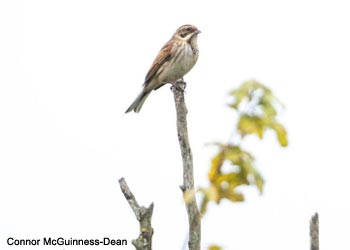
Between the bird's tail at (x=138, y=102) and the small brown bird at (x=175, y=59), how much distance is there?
0.11 meters

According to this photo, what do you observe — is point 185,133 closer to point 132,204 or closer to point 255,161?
point 132,204

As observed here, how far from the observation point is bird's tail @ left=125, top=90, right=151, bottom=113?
12.2 metres

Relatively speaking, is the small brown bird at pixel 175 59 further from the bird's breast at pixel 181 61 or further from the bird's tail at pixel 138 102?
the bird's tail at pixel 138 102

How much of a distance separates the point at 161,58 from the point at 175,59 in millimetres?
391

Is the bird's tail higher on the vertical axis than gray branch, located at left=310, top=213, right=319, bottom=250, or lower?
higher

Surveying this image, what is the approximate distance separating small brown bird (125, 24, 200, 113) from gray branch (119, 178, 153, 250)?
591cm

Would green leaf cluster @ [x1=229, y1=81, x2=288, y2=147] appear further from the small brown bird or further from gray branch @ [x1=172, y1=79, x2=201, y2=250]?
the small brown bird

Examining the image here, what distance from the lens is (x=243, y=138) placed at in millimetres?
2746

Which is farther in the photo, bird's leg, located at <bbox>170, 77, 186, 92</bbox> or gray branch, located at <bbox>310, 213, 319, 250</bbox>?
bird's leg, located at <bbox>170, 77, 186, 92</bbox>

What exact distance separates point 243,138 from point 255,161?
0.34 feet

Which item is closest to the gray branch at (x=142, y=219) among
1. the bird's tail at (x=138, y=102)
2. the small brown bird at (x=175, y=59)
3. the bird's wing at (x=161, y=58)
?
the small brown bird at (x=175, y=59)

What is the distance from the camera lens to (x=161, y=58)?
38.2ft

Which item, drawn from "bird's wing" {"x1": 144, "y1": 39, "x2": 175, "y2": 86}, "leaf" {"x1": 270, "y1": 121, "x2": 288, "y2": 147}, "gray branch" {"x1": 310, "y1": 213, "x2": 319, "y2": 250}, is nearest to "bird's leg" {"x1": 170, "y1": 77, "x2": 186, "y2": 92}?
"bird's wing" {"x1": 144, "y1": 39, "x2": 175, "y2": 86}

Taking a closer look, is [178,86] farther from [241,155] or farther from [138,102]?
[241,155]
